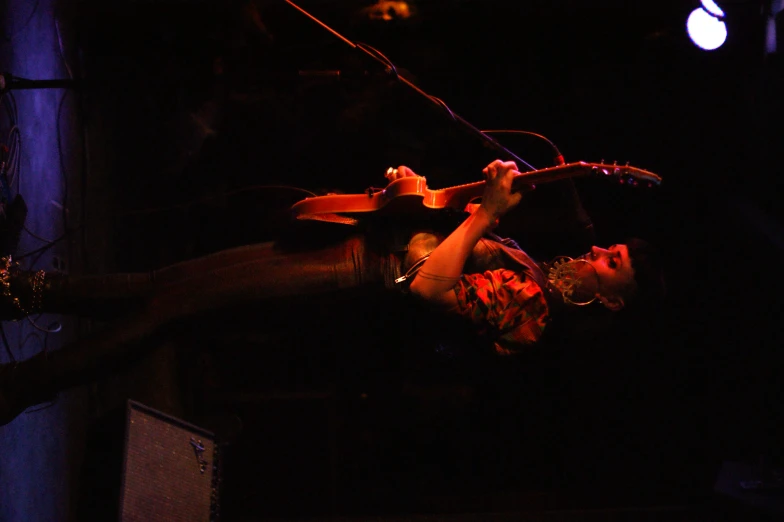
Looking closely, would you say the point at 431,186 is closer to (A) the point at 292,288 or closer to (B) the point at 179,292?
(A) the point at 292,288

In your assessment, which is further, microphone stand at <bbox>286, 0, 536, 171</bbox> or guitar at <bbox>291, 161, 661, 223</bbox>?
microphone stand at <bbox>286, 0, 536, 171</bbox>

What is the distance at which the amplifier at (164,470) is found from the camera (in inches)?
94.7

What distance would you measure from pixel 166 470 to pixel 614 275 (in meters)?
1.95

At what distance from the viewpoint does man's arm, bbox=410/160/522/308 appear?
2.37 m

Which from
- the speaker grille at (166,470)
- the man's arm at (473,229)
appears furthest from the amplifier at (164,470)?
the man's arm at (473,229)

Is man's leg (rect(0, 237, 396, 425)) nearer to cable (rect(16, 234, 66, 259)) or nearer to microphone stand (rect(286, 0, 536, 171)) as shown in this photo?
microphone stand (rect(286, 0, 536, 171))

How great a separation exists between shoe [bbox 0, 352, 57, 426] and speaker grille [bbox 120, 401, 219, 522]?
333mm

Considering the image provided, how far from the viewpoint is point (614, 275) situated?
2744 millimetres

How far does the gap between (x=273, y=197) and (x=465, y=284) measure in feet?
5.35

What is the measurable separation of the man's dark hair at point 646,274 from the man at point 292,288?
12 cm

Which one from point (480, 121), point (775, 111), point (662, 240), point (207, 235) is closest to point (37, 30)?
point (207, 235)

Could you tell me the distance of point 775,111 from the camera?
3.50m

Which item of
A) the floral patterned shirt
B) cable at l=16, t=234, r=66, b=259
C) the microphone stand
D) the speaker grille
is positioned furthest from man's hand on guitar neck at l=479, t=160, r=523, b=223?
cable at l=16, t=234, r=66, b=259

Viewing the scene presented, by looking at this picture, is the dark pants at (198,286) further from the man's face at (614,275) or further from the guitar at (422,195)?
the man's face at (614,275)
